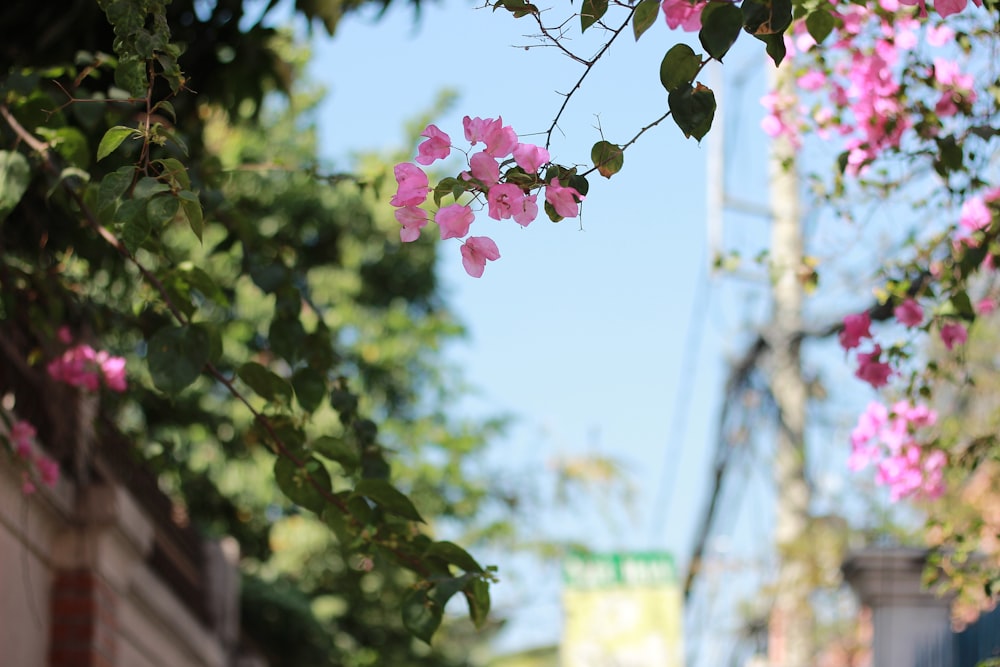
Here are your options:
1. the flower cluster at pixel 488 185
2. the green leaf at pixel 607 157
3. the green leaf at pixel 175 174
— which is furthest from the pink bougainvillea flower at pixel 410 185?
the green leaf at pixel 175 174

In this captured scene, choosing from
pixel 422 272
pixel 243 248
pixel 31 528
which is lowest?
pixel 31 528

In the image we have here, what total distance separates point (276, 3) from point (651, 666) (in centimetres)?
723

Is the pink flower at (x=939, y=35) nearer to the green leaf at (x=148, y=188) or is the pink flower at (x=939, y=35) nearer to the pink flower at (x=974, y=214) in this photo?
the pink flower at (x=974, y=214)

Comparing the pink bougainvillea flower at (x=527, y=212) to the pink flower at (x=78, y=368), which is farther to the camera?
the pink flower at (x=78, y=368)

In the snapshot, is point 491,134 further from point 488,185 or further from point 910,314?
point 910,314

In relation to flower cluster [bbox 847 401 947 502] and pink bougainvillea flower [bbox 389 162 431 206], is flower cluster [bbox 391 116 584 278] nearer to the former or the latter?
pink bougainvillea flower [bbox 389 162 431 206]

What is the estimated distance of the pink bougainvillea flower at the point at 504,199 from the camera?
9.59ft

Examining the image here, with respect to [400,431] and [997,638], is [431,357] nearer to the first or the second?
[400,431]

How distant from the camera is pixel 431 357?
13945 mm

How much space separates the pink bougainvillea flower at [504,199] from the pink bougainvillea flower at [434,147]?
0.14 metres

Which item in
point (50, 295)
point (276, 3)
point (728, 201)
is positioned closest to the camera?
point (50, 295)

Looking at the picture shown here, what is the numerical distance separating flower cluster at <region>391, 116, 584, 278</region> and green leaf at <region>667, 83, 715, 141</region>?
0.27 meters

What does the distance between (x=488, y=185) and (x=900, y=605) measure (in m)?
4.92

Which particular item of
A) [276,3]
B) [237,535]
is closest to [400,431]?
[237,535]
